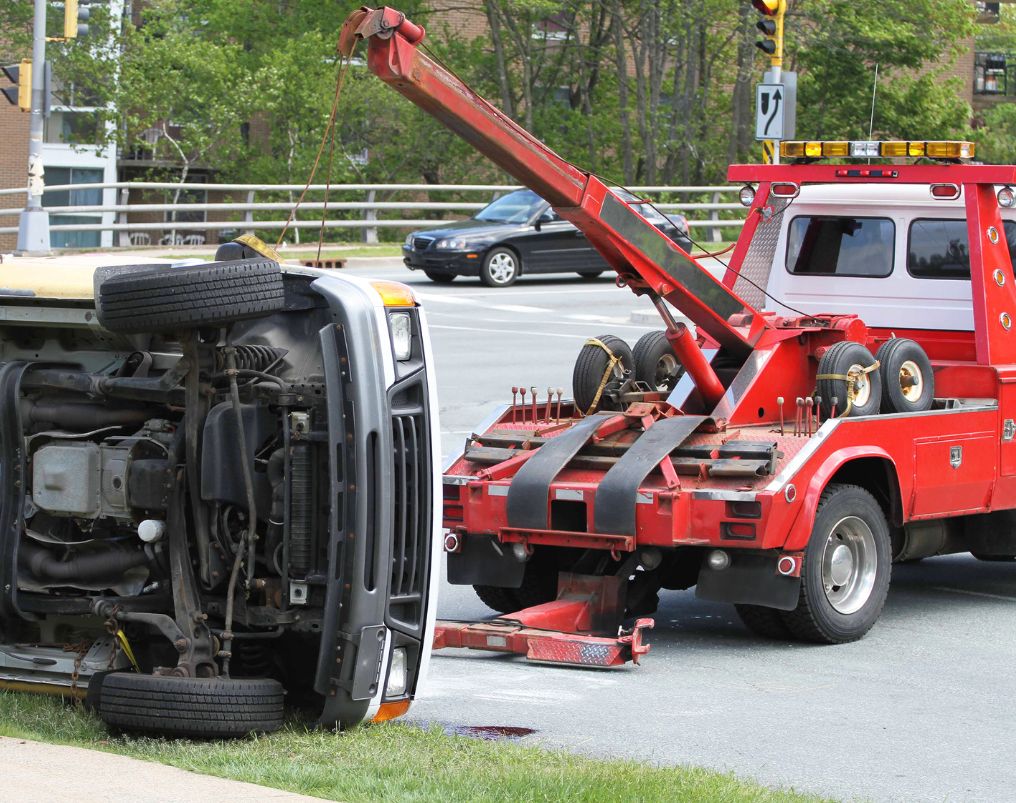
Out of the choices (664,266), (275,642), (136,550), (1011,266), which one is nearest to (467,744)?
(275,642)

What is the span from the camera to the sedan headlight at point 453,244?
95.1 feet

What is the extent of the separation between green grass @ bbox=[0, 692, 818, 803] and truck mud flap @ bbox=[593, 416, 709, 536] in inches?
73.0

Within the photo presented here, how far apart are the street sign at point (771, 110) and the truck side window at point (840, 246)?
42.0ft

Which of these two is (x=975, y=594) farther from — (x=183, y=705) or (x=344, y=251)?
(x=344, y=251)

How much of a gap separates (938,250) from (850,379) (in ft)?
6.09

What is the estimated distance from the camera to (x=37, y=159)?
2977cm

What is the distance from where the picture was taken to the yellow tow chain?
29.8 ft

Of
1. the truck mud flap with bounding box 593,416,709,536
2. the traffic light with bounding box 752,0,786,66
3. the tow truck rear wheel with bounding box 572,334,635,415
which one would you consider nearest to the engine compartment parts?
the truck mud flap with bounding box 593,416,709,536

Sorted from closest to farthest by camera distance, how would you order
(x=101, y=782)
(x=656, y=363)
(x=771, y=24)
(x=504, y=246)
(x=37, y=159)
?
(x=101, y=782)
(x=656, y=363)
(x=771, y=24)
(x=504, y=246)
(x=37, y=159)

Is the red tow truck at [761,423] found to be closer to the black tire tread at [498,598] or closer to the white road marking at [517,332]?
the black tire tread at [498,598]

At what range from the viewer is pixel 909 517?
9250mm

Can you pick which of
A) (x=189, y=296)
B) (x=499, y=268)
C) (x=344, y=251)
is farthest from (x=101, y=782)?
(x=344, y=251)

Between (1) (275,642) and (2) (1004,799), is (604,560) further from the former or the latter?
(2) (1004,799)

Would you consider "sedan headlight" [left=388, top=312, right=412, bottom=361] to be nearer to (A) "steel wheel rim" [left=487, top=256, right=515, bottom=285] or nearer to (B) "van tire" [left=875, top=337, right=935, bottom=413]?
(B) "van tire" [left=875, top=337, right=935, bottom=413]
